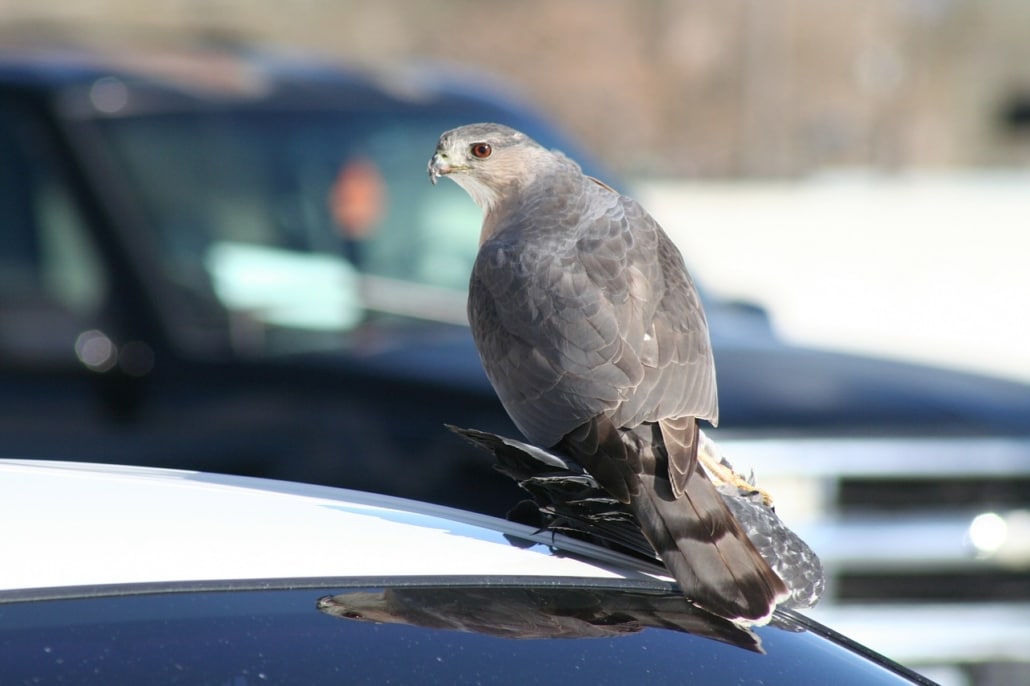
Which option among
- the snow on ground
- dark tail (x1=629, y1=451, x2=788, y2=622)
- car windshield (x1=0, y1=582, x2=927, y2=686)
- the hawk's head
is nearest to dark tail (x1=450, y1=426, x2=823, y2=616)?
dark tail (x1=629, y1=451, x2=788, y2=622)

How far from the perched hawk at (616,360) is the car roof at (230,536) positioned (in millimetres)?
109

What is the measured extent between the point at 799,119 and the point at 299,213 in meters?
52.0

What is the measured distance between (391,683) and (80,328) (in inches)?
149

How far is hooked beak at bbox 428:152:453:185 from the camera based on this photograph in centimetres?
273

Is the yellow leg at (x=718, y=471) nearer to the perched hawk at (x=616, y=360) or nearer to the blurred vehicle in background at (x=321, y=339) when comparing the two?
the perched hawk at (x=616, y=360)

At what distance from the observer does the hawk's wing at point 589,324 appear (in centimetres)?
217

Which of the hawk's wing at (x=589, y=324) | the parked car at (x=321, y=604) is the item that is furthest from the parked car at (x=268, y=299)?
the parked car at (x=321, y=604)

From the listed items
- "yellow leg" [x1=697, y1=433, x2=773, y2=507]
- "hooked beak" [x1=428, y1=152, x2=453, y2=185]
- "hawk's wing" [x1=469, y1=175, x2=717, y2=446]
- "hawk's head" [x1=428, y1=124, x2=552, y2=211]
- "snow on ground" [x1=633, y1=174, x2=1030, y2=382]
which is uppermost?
"snow on ground" [x1=633, y1=174, x2=1030, y2=382]

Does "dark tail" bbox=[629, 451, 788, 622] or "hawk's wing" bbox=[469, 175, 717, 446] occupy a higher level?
"hawk's wing" bbox=[469, 175, 717, 446]

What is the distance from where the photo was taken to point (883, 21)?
63906 mm

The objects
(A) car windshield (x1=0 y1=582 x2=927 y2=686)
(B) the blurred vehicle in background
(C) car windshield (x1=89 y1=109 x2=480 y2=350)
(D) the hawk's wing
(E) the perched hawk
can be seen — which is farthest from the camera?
(C) car windshield (x1=89 y1=109 x2=480 y2=350)

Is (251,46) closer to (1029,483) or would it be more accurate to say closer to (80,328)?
(80,328)

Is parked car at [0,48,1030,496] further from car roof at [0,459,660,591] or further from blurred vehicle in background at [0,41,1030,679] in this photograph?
car roof at [0,459,660,591]

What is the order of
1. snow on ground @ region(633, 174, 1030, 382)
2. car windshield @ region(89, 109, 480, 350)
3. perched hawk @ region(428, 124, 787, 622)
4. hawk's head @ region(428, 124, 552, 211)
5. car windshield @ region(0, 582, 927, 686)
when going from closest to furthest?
car windshield @ region(0, 582, 927, 686)
perched hawk @ region(428, 124, 787, 622)
hawk's head @ region(428, 124, 552, 211)
car windshield @ region(89, 109, 480, 350)
snow on ground @ region(633, 174, 1030, 382)
